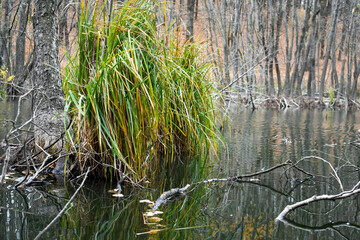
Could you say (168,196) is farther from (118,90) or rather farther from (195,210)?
(118,90)

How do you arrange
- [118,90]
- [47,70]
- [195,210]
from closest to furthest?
[195,210] < [118,90] < [47,70]

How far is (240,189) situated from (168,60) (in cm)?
129

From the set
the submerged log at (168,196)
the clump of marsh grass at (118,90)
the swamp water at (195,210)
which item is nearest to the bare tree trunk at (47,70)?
the clump of marsh grass at (118,90)

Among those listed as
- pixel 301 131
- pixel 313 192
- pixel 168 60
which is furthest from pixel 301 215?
pixel 301 131

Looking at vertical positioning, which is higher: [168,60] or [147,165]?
[168,60]

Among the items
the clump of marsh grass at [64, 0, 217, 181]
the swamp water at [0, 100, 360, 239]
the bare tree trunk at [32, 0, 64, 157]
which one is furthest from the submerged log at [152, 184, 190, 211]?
the bare tree trunk at [32, 0, 64, 157]

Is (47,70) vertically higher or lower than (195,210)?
higher

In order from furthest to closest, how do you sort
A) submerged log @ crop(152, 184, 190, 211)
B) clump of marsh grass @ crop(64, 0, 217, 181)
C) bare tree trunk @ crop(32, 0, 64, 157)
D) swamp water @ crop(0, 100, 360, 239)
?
bare tree trunk @ crop(32, 0, 64, 157) → clump of marsh grass @ crop(64, 0, 217, 181) → submerged log @ crop(152, 184, 190, 211) → swamp water @ crop(0, 100, 360, 239)

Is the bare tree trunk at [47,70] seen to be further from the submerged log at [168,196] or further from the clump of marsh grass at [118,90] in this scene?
the submerged log at [168,196]

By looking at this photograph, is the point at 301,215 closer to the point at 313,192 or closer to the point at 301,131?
the point at 313,192

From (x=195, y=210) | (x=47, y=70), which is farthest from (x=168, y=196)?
(x=47, y=70)

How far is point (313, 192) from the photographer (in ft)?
9.90

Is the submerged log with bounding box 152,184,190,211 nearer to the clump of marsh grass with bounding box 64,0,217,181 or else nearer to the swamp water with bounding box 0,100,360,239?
the swamp water with bounding box 0,100,360,239

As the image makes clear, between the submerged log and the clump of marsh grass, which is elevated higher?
the clump of marsh grass
